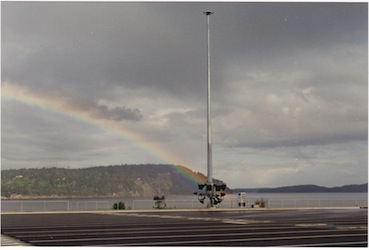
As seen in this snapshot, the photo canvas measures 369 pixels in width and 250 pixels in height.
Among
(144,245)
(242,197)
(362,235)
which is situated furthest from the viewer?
(242,197)

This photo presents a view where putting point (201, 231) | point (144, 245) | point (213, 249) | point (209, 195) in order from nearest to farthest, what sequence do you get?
point (213, 249) < point (144, 245) < point (201, 231) < point (209, 195)

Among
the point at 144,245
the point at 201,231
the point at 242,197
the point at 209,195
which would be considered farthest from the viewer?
the point at 242,197

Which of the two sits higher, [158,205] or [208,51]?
[208,51]

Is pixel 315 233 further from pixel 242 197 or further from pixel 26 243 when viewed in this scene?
pixel 242 197

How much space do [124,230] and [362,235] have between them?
962cm

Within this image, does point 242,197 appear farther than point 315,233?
Yes

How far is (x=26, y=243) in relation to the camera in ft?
69.4

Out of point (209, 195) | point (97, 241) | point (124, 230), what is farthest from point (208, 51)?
point (97, 241)

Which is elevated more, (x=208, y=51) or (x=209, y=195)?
(x=208, y=51)

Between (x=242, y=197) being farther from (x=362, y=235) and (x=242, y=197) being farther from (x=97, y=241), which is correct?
(x=97, y=241)

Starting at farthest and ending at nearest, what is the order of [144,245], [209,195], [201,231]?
[209,195] → [201,231] → [144,245]

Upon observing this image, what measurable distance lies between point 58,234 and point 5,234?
227cm

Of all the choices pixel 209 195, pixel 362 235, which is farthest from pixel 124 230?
pixel 209 195

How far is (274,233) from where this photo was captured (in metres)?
24.9
